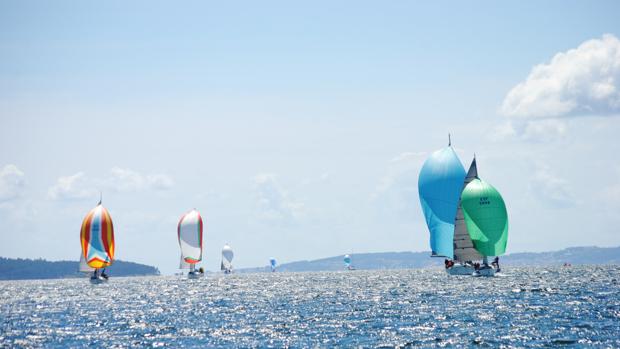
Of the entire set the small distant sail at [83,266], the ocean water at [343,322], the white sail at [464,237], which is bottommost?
the ocean water at [343,322]

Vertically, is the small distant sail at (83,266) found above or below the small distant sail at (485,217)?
below

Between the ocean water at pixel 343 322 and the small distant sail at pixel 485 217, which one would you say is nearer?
the ocean water at pixel 343 322

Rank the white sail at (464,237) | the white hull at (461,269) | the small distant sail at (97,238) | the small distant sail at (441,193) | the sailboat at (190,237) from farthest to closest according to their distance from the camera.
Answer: the sailboat at (190,237)
the small distant sail at (97,238)
the white hull at (461,269)
the white sail at (464,237)
the small distant sail at (441,193)

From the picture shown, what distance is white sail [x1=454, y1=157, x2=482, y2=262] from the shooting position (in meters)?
91.7

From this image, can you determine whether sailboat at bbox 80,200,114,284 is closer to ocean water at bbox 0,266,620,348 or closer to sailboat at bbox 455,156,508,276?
ocean water at bbox 0,266,620,348

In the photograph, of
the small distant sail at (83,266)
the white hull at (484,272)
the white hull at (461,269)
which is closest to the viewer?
the white hull at (484,272)

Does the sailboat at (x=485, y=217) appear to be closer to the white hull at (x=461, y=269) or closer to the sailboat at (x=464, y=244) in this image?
the sailboat at (x=464, y=244)

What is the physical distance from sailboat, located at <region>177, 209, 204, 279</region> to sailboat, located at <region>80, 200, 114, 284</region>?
29.0 meters

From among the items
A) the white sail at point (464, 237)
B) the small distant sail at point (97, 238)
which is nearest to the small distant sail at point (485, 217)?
the white sail at point (464, 237)

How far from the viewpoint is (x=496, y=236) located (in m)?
88.3

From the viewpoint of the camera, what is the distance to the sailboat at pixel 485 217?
87.4 m

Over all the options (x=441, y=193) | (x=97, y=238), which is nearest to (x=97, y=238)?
(x=97, y=238)

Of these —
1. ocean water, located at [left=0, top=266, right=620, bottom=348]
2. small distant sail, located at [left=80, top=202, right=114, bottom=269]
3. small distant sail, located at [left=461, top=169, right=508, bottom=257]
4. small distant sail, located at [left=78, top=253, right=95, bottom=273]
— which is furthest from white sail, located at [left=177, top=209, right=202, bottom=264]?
ocean water, located at [left=0, top=266, right=620, bottom=348]

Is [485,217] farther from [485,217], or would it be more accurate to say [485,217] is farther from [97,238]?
[97,238]
